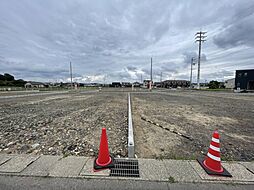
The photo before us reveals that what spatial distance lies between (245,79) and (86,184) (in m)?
66.3

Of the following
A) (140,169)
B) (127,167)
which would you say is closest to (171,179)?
(140,169)

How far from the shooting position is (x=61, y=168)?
2.86 metres

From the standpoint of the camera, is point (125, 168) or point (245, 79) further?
point (245, 79)

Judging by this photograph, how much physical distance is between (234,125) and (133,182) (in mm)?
6198

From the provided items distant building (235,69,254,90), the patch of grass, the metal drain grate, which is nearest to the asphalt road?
the patch of grass

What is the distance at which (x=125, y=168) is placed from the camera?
2924mm

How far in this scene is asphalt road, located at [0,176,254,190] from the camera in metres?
2.35

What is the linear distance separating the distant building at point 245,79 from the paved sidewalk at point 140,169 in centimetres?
6259

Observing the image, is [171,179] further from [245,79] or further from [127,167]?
[245,79]

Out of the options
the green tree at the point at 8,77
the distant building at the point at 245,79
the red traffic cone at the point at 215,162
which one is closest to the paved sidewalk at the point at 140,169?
the red traffic cone at the point at 215,162

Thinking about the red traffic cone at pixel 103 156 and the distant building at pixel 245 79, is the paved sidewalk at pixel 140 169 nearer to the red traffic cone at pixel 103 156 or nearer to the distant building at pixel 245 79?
the red traffic cone at pixel 103 156

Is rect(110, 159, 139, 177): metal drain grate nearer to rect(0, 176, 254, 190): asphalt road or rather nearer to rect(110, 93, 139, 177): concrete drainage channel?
rect(110, 93, 139, 177): concrete drainage channel

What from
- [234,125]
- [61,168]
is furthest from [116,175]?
[234,125]

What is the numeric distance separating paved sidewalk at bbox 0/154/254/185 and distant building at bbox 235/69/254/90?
6259cm
